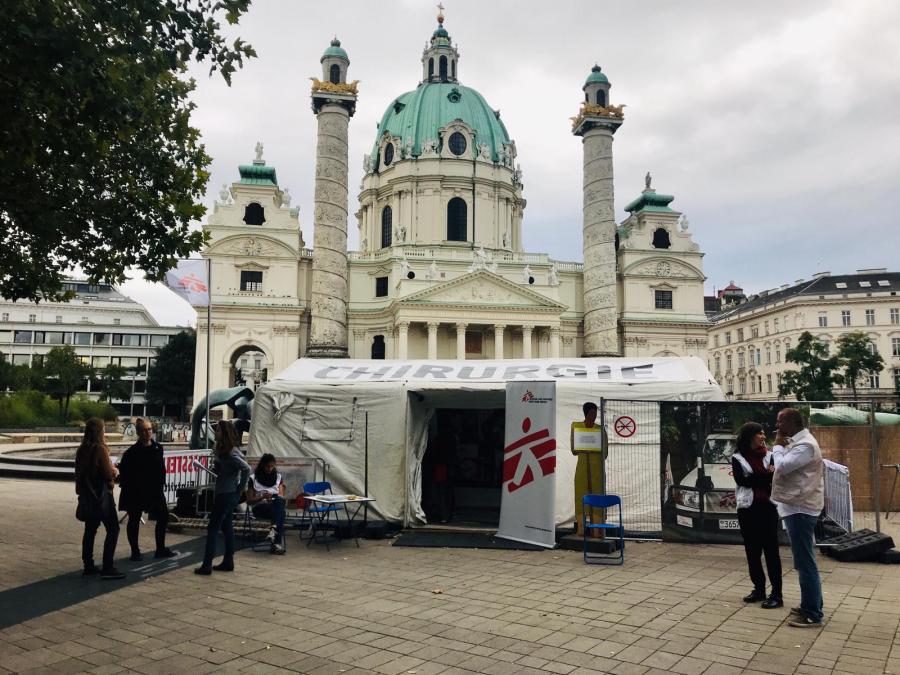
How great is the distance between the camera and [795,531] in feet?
21.0

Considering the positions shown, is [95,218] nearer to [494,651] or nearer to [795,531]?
[494,651]

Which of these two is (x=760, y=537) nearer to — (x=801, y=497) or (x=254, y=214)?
(x=801, y=497)

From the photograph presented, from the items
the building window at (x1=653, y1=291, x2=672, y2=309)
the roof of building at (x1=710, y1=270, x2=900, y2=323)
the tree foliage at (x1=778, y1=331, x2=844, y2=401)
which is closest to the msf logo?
the tree foliage at (x1=778, y1=331, x2=844, y2=401)

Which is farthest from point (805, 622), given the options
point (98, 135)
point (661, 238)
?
point (661, 238)

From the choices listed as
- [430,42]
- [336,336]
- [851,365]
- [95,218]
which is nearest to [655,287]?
[851,365]

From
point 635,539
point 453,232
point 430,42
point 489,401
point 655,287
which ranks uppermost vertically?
point 430,42

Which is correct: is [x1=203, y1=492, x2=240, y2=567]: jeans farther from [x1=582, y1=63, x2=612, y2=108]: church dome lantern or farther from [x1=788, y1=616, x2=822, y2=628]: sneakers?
[x1=582, y1=63, x2=612, y2=108]: church dome lantern

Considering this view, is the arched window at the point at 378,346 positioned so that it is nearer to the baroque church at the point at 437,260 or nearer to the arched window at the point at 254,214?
the baroque church at the point at 437,260

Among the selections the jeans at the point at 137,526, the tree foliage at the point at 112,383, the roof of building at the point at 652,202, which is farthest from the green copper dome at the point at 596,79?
the tree foliage at the point at 112,383

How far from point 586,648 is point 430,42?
7068cm

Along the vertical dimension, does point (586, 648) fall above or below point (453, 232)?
below

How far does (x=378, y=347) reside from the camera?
2072 inches

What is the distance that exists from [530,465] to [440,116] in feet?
181

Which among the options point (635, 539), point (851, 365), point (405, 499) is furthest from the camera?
point (851, 365)
